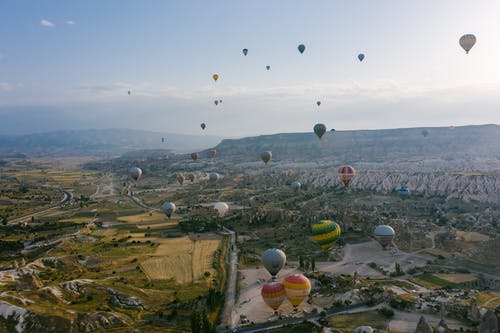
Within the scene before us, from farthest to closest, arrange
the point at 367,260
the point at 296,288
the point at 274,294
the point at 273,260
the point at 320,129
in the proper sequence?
the point at 320,129 → the point at 367,260 → the point at 273,260 → the point at 274,294 → the point at 296,288

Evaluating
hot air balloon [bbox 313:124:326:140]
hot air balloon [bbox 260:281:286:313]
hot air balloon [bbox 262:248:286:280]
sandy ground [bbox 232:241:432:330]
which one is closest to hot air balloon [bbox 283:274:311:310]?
hot air balloon [bbox 260:281:286:313]

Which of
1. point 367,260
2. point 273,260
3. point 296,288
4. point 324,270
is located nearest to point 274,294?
point 296,288

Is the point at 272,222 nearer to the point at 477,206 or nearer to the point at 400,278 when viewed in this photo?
the point at 400,278

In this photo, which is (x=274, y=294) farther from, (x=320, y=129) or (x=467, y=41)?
(x=320, y=129)

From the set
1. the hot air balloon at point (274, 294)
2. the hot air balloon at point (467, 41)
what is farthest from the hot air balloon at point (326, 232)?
the hot air balloon at point (467, 41)

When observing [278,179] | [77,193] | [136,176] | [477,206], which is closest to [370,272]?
[477,206]

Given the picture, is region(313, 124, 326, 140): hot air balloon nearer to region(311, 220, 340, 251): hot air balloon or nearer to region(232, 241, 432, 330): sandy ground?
region(232, 241, 432, 330): sandy ground
